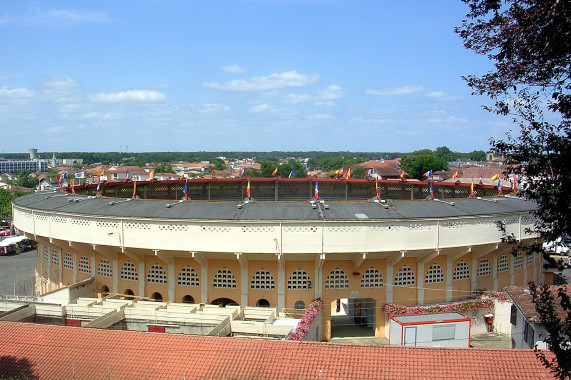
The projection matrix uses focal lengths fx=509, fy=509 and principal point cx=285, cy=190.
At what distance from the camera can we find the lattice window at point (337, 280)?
24547 millimetres

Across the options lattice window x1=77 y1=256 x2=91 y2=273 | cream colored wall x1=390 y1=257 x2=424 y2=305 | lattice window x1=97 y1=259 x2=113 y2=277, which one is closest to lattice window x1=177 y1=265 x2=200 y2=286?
lattice window x1=97 y1=259 x2=113 y2=277

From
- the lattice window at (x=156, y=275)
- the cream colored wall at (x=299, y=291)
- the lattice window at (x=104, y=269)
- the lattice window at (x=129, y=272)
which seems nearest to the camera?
the cream colored wall at (x=299, y=291)

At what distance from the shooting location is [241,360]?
16375 mm

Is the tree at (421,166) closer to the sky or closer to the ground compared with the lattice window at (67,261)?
closer to the sky

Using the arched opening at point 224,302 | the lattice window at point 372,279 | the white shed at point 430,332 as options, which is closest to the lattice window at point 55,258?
the arched opening at point 224,302

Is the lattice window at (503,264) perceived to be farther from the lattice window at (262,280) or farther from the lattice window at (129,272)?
the lattice window at (129,272)

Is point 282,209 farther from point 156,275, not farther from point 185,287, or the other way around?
point 156,275

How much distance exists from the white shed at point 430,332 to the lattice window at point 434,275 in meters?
3.87

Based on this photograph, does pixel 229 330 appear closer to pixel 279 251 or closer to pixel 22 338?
pixel 279 251

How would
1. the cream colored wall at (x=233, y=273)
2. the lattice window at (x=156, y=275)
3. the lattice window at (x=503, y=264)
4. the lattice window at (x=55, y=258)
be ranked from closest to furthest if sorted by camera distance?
the cream colored wall at (x=233, y=273)
the lattice window at (x=156, y=275)
the lattice window at (x=503, y=264)
the lattice window at (x=55, y=258)

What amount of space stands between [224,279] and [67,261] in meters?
10.5

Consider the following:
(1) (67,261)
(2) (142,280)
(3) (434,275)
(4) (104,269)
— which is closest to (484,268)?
(3) (434,275)

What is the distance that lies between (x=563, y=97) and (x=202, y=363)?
41.3 feet

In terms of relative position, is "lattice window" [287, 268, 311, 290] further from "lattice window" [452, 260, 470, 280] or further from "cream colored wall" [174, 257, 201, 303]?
"lattice window" [452, 260, 470, 280]
